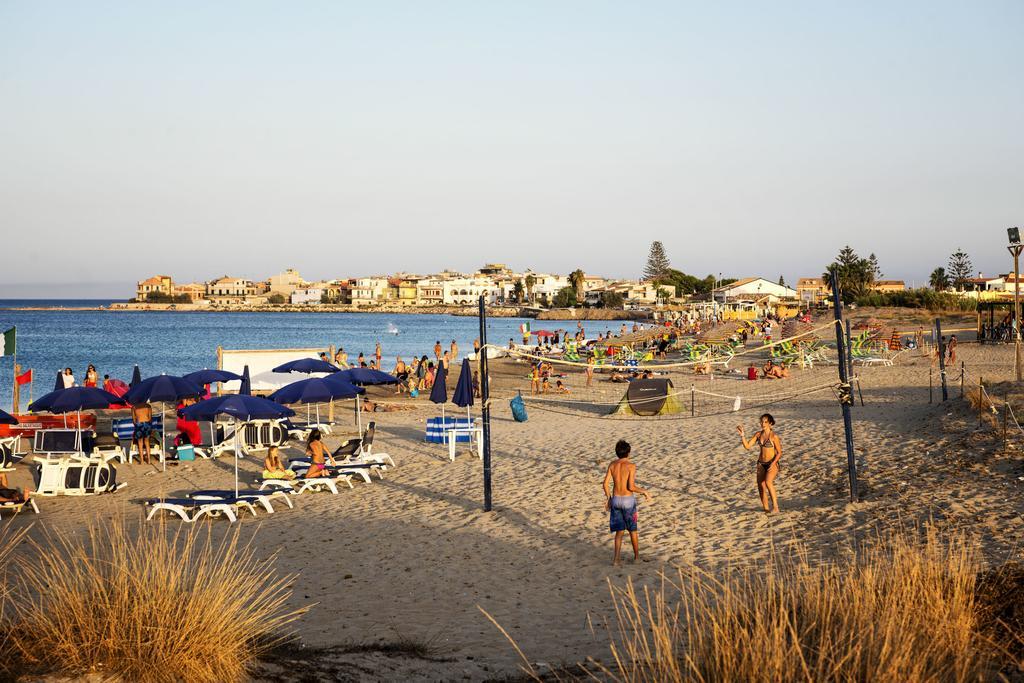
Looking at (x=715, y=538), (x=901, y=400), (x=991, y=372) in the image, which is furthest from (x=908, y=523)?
(x=991, y=372)

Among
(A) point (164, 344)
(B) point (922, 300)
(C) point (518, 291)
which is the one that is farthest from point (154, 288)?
(B) point (922, 300)

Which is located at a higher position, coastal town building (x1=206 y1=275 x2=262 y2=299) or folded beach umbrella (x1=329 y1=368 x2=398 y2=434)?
coastal town building (x1=206 y1=275 x2=262 y2=299)

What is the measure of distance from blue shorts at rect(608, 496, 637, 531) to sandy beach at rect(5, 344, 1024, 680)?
14.6 inches

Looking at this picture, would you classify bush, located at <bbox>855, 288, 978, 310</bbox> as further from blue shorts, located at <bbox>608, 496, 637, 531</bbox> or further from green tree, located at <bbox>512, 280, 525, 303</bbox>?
green tree, located at <bbox>512, 280, 525, 303</bbox>

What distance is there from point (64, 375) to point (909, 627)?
20.0m

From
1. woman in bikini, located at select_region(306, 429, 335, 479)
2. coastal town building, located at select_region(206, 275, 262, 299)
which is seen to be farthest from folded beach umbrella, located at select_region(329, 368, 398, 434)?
coastal town building, located at select_region(206, 275, 262, 299)

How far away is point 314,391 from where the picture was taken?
1397 cm

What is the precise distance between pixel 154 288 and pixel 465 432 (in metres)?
181

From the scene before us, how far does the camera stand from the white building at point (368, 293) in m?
164

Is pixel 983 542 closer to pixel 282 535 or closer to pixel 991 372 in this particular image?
pixel 282 535

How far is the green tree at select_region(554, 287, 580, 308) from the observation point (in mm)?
140875

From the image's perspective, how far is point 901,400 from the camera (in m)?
17.1

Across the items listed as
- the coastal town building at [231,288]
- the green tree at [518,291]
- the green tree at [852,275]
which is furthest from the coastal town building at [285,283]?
the green tree at [852,275]

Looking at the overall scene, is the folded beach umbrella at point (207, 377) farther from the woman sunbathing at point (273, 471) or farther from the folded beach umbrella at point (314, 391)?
the woman sunbathing at point (273, 471)
